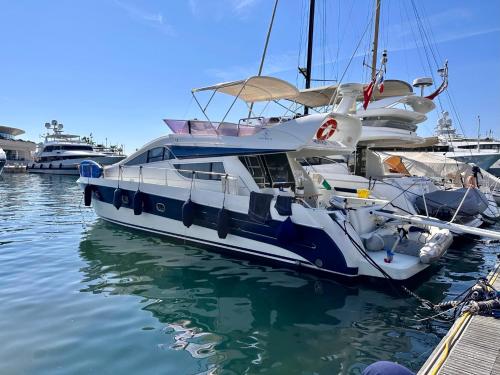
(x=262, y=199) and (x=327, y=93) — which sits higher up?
(x=327, y=93)

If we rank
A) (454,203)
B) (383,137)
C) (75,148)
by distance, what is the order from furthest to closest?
(75,148), (383,137), (454,203)

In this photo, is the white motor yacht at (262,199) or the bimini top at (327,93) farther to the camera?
the bimini top at (327,93)

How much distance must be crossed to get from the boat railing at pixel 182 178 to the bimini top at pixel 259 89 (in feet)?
7.29

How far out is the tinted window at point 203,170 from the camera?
30.7 ft

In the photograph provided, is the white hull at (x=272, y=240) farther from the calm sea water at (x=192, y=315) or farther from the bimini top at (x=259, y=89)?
the bimini top at (x=259, y=89)

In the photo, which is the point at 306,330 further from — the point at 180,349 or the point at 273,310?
the point at 180,349

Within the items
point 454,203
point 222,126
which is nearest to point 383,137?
point 454,203

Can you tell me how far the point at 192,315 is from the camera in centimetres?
569

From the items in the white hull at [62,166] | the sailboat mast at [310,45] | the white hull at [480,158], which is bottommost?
the white hull at [62,166]

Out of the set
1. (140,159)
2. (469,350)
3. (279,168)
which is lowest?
(469,350)

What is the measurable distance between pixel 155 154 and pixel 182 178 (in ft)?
4.96

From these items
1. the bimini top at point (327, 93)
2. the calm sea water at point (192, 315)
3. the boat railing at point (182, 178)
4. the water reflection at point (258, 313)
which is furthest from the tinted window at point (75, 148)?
the water reflection at point (258, 313)

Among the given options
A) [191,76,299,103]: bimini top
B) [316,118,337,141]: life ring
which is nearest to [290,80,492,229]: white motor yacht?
[191,76,299,103]: bimini top

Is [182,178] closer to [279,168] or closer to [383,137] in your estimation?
[279,168]
